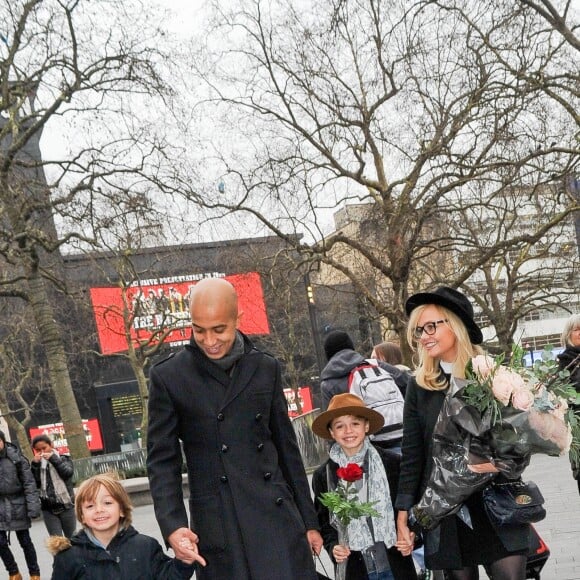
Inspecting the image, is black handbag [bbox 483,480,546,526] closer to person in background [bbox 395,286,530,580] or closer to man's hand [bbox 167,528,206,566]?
person in background [bbox 395,286,530,580]

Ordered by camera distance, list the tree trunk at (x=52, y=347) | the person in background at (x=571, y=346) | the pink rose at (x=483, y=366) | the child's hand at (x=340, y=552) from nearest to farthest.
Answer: the pink rose at (x=483, y=366)
the child's hand at (x=340, y=552)
the person in background at (x=571, y=346)
the tree trunk at (x=52, y=347)

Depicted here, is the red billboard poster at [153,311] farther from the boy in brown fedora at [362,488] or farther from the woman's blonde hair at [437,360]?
the woman's blonde hair at [437,360]

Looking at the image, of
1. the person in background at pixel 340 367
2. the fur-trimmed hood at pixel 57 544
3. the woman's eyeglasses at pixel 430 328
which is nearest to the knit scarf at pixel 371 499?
the woman's eyeglasses at pixel 430 328

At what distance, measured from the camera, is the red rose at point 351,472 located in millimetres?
4707

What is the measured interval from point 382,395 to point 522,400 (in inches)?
106

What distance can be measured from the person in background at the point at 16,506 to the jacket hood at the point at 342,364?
4161 mm

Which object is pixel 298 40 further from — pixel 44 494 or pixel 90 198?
pixel 44 494

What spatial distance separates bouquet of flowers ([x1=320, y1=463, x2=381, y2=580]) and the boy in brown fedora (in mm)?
27

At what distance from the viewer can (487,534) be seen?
161 inches

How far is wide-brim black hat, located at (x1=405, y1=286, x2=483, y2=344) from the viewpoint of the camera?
4.37 m

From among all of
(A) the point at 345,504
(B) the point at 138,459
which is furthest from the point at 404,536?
(B) the point at 138,459

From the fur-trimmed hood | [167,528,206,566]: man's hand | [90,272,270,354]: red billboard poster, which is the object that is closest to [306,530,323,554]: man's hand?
[167,528,206,566]: man's hand

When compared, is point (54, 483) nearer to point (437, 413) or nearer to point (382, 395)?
point (382, 395)

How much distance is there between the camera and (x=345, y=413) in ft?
16.4
